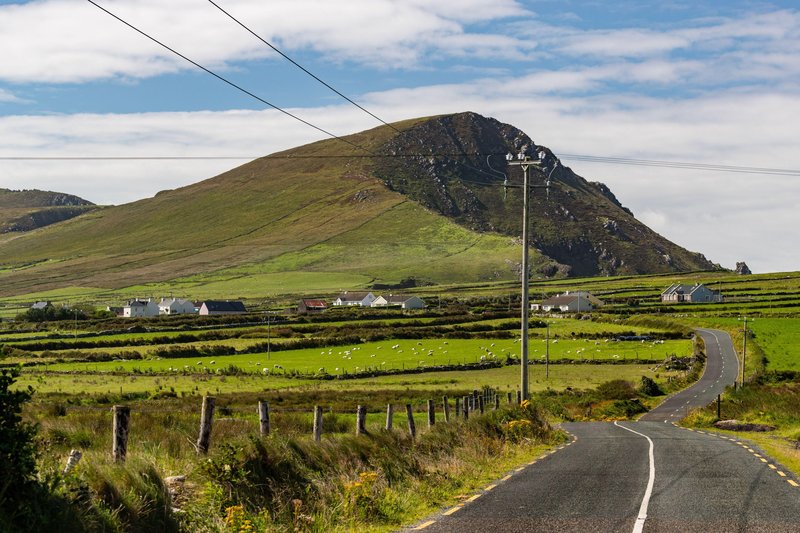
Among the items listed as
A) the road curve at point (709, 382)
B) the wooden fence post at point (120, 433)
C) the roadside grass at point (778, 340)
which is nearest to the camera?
the wooden fence post at point (120, 433)

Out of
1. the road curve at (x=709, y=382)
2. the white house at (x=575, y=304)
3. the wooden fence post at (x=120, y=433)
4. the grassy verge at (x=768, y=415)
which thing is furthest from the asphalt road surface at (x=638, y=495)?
the white house at (x=575, y=304)

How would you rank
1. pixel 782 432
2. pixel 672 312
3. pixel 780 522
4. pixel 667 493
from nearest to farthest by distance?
1. pixel 780 522
2. pixel 667 493
3. pixel 782 432
4. pixel 672 312

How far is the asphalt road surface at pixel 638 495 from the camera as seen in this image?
14469mm

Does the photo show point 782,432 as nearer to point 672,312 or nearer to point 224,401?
point 224,401

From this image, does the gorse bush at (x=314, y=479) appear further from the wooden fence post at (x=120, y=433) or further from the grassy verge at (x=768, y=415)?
the grassy verge at (x=768, y=415)

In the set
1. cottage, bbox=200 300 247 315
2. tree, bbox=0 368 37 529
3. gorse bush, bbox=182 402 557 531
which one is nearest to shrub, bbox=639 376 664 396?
gorse bush, bbox=182 402 557 531

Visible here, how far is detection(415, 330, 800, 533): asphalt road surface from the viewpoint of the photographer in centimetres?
1447

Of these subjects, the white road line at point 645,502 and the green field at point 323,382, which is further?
the green field at point 323,382

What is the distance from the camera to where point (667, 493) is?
17.9 m

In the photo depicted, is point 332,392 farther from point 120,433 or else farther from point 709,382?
point 120,433

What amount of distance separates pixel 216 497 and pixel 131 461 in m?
1.46

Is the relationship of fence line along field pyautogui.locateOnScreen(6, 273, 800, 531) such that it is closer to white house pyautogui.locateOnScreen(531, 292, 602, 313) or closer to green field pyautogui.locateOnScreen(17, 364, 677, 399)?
green field pyautogui.locateOnScreen(17, 364, 677, 399)

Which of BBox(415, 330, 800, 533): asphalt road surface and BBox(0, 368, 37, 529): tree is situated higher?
BBox(0, 368, 37, 529): tree

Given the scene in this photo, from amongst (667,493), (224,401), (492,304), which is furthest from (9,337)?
(667,493)
